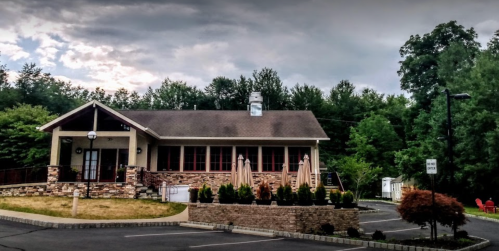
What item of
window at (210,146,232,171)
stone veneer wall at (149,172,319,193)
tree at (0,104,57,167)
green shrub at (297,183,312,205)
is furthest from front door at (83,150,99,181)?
green shrub at (297,183,312,205)

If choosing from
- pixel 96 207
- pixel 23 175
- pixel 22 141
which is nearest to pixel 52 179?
pixel 23 175

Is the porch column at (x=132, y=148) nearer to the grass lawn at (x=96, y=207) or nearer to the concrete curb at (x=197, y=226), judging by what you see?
the grass lawn at (x=96, y=207)

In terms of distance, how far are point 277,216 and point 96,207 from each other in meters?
8.55

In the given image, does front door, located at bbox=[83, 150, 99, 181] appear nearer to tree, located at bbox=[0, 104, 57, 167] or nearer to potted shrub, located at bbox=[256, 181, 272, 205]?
tree, located at bbox=[0, 104, 57, 167]

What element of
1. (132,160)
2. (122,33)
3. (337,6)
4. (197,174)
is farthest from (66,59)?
(337,6)

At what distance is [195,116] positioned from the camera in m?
28.2

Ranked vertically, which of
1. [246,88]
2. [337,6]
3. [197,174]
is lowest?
[197,174]

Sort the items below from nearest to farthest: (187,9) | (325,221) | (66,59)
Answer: (325,221), (187,9), (66,59)

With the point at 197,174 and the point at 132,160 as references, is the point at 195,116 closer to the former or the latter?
the point at 197,174

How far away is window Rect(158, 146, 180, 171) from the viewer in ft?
81.9

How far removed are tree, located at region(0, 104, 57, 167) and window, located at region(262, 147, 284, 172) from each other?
1473cm

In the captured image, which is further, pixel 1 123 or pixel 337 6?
pixel 1 123

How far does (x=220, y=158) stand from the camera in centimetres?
2516

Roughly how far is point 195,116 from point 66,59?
9.11m
